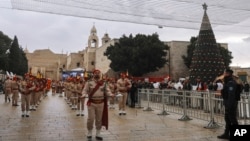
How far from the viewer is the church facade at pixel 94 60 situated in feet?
165

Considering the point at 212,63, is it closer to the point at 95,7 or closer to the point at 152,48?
the point at 95,7

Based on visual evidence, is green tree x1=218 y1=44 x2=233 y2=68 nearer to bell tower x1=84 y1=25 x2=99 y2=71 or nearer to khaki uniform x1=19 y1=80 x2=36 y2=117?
bell tower x1=84 y1=25 x2=99 y2=71

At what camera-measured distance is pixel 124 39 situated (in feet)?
150

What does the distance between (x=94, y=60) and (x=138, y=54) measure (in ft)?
97.2

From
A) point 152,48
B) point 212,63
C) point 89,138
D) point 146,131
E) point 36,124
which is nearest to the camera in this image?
point 89,138

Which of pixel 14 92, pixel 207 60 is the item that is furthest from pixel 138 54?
pixel 14 92

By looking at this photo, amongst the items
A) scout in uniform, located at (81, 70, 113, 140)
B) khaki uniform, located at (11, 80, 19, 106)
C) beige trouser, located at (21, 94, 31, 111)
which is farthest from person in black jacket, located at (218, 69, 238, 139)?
khaki uniform, located at (11, 80, 19, 106)

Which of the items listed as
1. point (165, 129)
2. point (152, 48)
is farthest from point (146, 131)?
point (152, 48)

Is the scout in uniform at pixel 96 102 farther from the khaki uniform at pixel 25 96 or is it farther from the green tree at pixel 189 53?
the green tree at pixel 189 53

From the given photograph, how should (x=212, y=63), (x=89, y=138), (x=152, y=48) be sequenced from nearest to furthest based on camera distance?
(x=89, y=138)
(x=212, y=63)
(x=152, y=48)

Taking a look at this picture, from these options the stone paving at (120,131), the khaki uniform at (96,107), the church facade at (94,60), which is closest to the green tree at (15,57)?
the church facade at (94,60)

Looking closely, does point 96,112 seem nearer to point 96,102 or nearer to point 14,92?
point 96,102

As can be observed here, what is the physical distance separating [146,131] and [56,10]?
4.38 meters

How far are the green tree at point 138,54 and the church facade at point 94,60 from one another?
4.29 m
